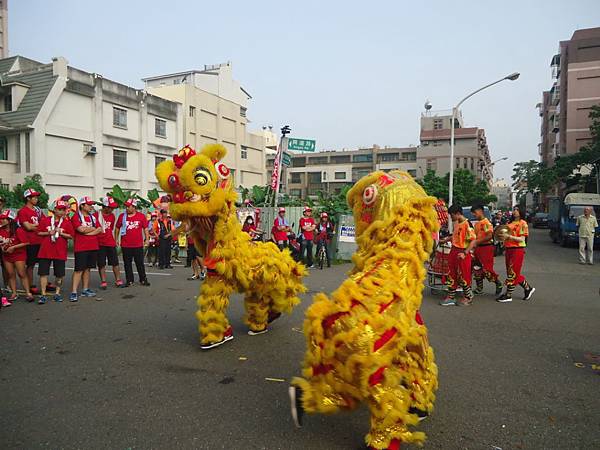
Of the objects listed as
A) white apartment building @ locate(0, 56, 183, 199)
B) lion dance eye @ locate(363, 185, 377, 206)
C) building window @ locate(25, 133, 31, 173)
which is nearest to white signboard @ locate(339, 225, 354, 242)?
lion dance eye @ locate(363, 185, 377, 206)

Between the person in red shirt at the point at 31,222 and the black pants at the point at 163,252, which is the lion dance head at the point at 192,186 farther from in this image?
the black pants at the point at 163,252

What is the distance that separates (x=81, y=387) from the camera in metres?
3.64

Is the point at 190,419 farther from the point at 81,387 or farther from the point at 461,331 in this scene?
the point at 461,331

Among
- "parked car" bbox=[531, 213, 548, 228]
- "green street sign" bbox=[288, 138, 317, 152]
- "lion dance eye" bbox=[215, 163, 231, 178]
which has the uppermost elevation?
"green street sign" bbox=[288, 138, 317, 152]

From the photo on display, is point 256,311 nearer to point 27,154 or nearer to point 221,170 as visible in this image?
point 221,170

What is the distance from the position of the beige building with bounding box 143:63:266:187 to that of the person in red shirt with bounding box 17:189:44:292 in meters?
23.5

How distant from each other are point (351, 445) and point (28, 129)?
21628 mm

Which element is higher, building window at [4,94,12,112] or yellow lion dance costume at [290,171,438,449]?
building window at [4,94,12,112]

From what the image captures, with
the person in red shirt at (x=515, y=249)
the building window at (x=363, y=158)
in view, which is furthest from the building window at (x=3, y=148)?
the building window at (x=363, y=158)

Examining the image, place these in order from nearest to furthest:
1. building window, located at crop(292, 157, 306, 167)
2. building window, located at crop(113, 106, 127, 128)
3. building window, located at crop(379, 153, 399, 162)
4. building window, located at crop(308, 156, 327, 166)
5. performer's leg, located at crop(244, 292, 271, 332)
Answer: performer's leg, located at crop(244, 292, 271, 332) → building window, located at crop(113, 106, 127, 128) → building window, located at crop(379, 153, 399, 162) → building window, located at crop(308, 156, 327, 166) → building window, located at crop(292, 157, 306, 167)

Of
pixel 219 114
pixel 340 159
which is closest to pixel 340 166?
pixel 340 159

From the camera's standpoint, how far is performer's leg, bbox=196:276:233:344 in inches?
177

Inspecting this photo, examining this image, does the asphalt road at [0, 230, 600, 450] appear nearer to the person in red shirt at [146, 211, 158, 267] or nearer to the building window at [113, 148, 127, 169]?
the person in red shirt at [146, 211, 158, 267]

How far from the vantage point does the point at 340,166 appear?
204 feet
